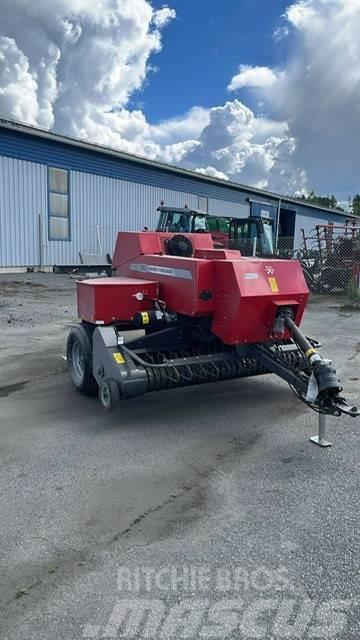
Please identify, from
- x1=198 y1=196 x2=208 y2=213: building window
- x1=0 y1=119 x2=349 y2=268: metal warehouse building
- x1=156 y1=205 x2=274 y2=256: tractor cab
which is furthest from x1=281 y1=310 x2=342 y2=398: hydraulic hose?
x1=198 y1=196 x2=208 y2=213: building window

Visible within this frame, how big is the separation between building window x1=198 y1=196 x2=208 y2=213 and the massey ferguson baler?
24.1 metres

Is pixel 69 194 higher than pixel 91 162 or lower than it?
lower

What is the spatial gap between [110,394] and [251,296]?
4.70ft

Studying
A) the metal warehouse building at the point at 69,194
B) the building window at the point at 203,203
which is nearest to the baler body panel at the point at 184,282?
the metal warehouse building at the point at 69,194

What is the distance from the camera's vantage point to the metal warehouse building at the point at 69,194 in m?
19.2

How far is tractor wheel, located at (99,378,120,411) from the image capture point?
435 cm

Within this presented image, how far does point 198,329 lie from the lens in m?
5.18

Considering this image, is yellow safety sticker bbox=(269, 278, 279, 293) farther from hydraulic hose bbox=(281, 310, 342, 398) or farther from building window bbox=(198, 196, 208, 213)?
building window bbox=(198, 196, 208, 213)

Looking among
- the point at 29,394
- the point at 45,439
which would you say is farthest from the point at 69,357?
the point at 45,439

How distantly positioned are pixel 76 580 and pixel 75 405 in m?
2.65

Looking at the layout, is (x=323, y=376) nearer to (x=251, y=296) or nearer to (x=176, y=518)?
(x=251, y=296)

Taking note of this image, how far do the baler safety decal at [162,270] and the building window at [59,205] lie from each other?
16.0 meters
